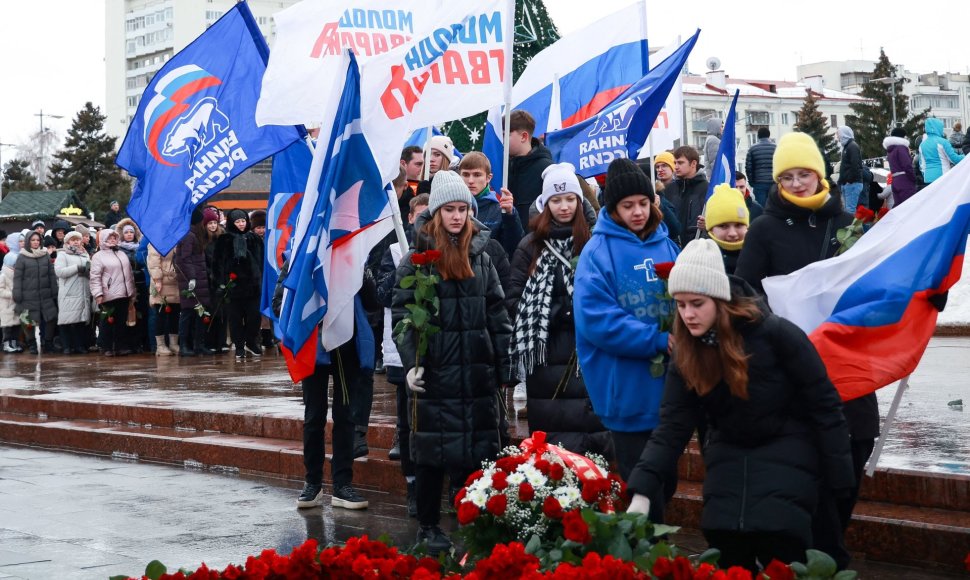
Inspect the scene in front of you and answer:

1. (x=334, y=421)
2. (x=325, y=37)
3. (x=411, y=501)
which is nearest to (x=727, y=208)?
(x=411, y=501)

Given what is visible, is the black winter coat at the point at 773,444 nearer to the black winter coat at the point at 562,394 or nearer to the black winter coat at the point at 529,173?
the black winter coat at the point at 562,394

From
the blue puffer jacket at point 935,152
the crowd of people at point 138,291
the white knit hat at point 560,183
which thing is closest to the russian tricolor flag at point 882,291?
the white knit hat at point 560,183

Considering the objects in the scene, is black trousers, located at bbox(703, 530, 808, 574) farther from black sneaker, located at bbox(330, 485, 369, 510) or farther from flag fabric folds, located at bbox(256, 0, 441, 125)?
flag fabric folds, located at bbox(256, 0, 441, 125)

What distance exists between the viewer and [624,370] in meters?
5.96

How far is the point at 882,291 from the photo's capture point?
5898 mm

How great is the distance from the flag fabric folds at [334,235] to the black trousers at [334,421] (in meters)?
0.28

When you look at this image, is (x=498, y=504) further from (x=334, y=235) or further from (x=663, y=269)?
(x=334, y=235)

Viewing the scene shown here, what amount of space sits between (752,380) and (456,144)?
51.8 feet

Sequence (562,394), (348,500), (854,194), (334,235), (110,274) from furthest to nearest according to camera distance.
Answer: (110,274)
(854,194)
(348,500)
(334,235)
(562,394)

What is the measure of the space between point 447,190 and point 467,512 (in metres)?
2.47

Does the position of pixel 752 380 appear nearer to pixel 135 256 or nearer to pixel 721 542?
pixel 721 542

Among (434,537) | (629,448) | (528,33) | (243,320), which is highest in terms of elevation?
(528,33)

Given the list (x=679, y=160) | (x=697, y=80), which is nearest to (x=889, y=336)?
(x=679, y=160)

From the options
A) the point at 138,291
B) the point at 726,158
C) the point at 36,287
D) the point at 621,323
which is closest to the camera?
the point at 621,323
